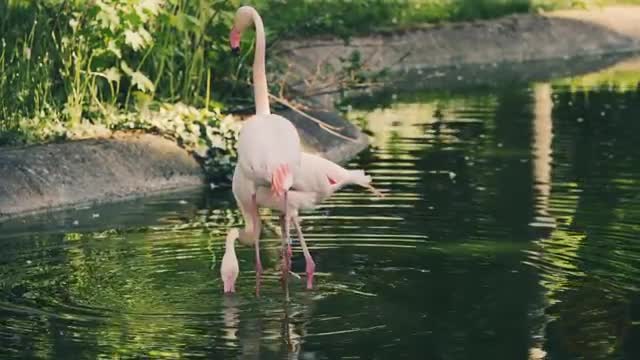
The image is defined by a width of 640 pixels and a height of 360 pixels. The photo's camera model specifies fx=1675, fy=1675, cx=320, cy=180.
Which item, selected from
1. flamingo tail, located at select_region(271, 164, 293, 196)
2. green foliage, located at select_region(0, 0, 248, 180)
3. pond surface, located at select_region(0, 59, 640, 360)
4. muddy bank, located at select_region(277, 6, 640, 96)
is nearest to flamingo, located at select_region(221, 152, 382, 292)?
pond surface, located at select_region(0, 59, 640, 360)

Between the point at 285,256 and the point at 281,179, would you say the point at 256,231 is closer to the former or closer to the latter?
the point at 285,256

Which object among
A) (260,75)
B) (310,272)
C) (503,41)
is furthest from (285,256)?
(503,41)

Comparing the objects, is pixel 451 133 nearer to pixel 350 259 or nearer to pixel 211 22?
pixel 211 22

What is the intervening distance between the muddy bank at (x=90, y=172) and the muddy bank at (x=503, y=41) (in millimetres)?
9067

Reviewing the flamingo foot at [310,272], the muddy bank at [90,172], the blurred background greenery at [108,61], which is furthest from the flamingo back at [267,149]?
the blurred background greenery at [108,61]

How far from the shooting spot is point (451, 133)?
53.2 feet

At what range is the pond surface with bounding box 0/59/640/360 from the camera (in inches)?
292

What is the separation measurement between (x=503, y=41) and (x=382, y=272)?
689 inches

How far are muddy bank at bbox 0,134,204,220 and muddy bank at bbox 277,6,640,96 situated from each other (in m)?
9.07

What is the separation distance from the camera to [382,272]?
9.05 metres

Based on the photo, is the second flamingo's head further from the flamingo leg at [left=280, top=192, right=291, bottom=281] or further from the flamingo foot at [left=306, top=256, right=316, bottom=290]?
the flamingo foot at [left=306, top=256, right=316, bottom=290]

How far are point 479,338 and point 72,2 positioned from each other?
22.8 ft

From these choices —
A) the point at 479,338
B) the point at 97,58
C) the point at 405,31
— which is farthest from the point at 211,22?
the point at 405,31

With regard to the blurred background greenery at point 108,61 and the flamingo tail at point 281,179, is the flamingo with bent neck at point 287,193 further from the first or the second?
the blurred background greenery at point 108,61
